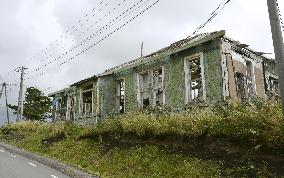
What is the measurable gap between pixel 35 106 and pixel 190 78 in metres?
37.8

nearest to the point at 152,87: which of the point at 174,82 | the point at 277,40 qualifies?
the point at 174,82

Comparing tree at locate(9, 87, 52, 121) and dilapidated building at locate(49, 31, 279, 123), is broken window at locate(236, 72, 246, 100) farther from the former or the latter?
tree at locate(9, 87, 52, 121)

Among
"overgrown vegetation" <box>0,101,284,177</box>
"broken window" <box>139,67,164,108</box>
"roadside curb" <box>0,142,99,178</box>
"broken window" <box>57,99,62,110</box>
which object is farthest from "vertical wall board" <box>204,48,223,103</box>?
"broken window" <box>57,99,62,110</box>

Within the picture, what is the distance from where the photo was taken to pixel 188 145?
12633 millimetres

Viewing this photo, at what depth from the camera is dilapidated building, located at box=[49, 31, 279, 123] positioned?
16234 millimetres

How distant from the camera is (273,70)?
2019 centimetres

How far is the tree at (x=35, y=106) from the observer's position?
49906 millimetres

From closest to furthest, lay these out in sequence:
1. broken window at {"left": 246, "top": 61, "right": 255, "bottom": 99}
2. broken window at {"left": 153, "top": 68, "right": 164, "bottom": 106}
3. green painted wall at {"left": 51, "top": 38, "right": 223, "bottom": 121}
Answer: green painted wall at {"left": 51, "top": 38, "right": 223, "bottom": 121} < broken window at {"left": 246, "top": 61, "right": 255, "bottom": 99} < broken window at {"left": 153, "top": 68, "right": 164, "bottom": 106}

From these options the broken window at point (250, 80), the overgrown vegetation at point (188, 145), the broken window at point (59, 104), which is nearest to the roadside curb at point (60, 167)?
the overgrown vegetation at point (188, 145)

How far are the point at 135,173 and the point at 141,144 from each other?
9.08 feet

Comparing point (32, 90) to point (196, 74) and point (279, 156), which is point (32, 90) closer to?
point (196, 74)

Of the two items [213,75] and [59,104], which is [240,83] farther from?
[59,104]

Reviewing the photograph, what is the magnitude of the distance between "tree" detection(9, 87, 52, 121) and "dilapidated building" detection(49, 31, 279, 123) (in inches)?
1074

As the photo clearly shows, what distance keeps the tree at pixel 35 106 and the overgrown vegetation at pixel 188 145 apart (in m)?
32.3
